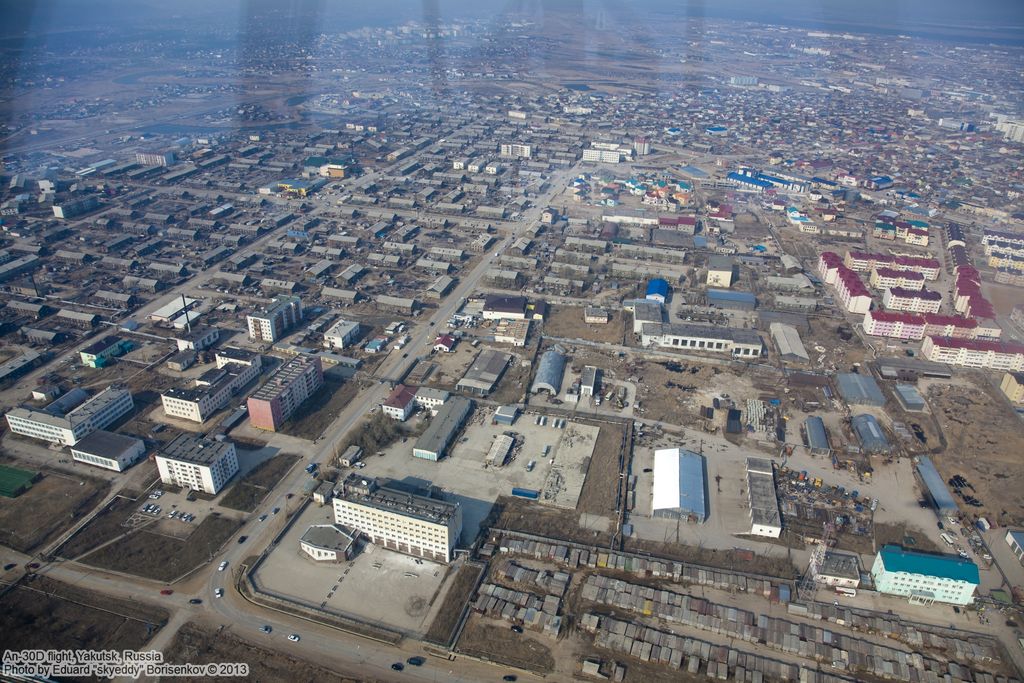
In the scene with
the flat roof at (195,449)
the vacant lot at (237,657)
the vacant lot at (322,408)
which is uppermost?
the flat roof at (195,449)

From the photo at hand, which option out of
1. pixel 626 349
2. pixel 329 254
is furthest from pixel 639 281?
pixel 329 254

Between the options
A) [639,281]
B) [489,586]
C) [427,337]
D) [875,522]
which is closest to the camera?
[489,586]

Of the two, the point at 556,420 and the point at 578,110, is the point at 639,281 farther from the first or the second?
the point at 578,110

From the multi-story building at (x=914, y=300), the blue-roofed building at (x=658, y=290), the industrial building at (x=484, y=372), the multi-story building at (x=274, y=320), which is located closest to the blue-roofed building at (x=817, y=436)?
the blue-roofed building at (x=658, y=290)

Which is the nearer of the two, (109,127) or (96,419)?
(96,419)

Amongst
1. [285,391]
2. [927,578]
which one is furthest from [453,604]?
[927,578]

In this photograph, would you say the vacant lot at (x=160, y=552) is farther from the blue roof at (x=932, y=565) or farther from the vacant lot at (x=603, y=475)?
the blue roof at (x=932, y=565)
